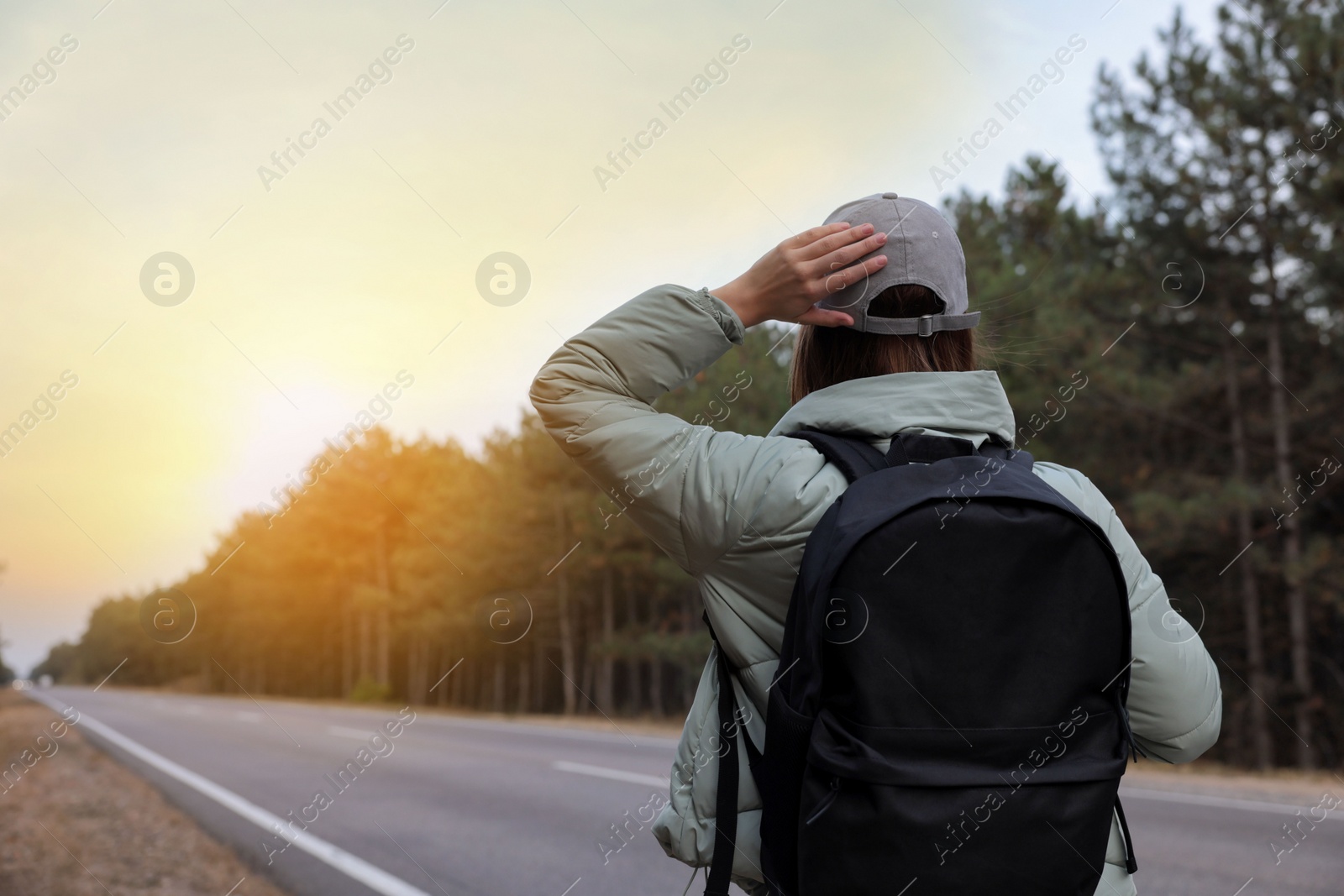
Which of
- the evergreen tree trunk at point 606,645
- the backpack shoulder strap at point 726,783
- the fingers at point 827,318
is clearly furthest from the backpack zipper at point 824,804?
the evergreen tree trunk at point 606,645

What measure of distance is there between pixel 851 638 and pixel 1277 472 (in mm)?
17012

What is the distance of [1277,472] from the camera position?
15.6 metres

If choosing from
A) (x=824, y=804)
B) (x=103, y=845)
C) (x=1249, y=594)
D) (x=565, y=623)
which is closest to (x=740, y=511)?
(x=824, y=804)

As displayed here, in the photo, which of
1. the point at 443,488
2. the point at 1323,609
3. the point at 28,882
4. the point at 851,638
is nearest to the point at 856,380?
the point at 851,638

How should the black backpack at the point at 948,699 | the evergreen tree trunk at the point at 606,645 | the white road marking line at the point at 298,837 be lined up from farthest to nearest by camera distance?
the evergreen tree trunk at the point at 606,645, the white road marking line at the point at 298,837, the black backpack at the point at 948,699

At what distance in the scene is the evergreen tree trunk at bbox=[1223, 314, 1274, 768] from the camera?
15.7m

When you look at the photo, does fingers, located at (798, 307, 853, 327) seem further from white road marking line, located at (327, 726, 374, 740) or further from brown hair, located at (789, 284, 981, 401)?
white road marking line, located at (327, 726, 374, 740)

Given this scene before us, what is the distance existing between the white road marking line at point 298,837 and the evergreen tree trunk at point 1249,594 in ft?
46.5

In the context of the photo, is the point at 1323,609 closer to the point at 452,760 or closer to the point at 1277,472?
the point at 1277,472

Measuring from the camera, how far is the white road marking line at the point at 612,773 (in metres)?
9.95

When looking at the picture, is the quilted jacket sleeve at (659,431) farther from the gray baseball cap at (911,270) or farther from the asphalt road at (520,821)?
the asphalt road at (520,821)

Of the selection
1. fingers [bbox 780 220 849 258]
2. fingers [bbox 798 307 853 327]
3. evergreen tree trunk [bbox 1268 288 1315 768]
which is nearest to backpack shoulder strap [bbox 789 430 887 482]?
fingers [bbox 798 307 853 327]

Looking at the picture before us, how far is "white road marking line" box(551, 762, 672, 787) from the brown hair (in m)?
8.51

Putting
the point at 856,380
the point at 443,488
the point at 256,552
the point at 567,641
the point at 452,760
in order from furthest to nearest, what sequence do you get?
the point at 256,552
the point at 443,488
the point at 567,641
the point at 452,760
the point at 856,380
